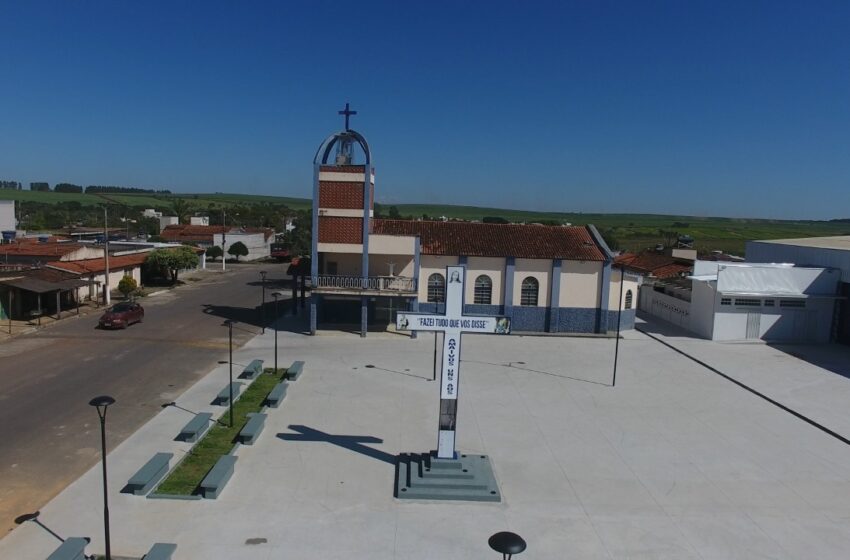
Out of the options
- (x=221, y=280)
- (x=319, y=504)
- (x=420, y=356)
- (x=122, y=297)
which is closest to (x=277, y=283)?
(x=221, y=280)

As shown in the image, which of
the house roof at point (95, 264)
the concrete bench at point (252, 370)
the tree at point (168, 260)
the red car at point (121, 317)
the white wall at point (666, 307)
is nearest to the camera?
the concrete bench at point (252, 370)

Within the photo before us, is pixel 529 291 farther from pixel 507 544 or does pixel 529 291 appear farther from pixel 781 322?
pixel 507 544

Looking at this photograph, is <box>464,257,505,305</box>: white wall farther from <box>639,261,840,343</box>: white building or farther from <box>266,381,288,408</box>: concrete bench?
<box>266,381,288,408</box>: concrete bench

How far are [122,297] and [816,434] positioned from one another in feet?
121

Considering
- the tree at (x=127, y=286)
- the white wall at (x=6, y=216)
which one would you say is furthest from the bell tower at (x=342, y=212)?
the white wall at (x=6, y=216)

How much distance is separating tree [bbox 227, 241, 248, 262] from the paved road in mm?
32045

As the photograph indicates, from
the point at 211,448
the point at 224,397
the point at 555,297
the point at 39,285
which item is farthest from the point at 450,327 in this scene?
the point at 39,285

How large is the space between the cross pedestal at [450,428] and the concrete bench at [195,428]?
18.1 feet

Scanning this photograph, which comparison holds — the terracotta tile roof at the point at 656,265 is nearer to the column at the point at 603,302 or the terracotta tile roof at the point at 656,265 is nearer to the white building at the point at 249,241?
the column at the point at 603,302

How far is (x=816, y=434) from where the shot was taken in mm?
18203

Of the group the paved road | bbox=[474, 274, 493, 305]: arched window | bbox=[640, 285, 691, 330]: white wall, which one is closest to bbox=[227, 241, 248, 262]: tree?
the paved road

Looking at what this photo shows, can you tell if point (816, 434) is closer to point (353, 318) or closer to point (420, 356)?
point (420, 356)

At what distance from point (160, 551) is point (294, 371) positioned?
38.6 feet

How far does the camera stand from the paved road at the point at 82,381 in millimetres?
13867
